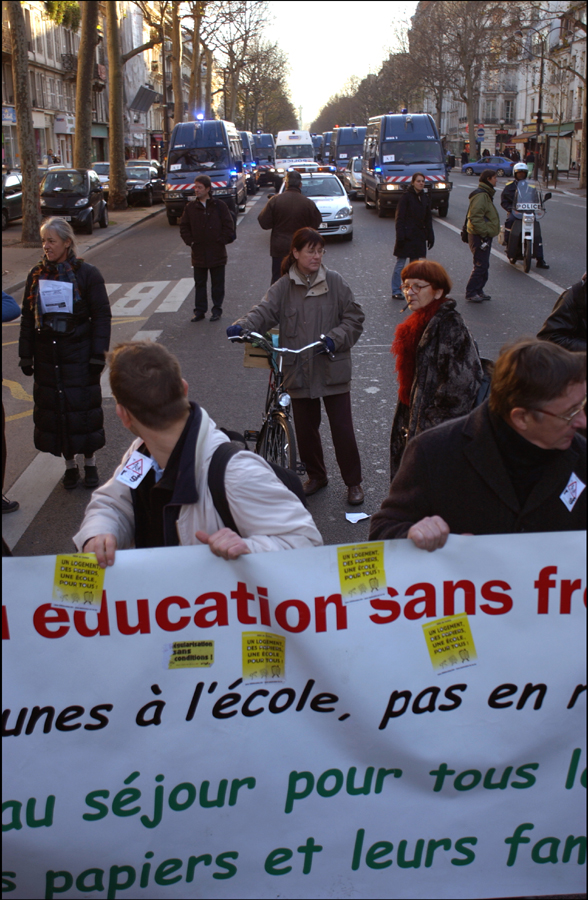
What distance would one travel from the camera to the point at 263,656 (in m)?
2.15

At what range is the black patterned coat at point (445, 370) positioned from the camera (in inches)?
152

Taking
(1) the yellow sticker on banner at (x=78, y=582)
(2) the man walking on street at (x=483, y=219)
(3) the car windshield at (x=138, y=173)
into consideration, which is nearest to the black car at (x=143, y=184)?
(3) the car windshield at (x=138, y=173)

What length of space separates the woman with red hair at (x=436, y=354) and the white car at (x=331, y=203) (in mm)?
15126

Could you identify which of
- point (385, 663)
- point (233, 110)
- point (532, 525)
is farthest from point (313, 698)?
point (233, 110)

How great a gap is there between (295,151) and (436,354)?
131 feet

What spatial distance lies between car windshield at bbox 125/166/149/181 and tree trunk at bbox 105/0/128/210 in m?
2.78

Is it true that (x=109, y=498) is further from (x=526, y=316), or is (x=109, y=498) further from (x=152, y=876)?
(x=526, y=316)

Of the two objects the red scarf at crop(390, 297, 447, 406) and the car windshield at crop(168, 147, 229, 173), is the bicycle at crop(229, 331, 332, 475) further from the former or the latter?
the car windshield at crop(168, 147, 229, 173)

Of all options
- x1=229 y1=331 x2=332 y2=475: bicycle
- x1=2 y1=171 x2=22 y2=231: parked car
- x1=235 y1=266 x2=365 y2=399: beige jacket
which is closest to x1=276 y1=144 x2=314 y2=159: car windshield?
x1=2 y1=171 x2=22 y2=231: parked car

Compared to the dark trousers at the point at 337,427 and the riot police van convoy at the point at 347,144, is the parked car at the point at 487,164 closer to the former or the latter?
the riot police van convoy at the point at 347,144

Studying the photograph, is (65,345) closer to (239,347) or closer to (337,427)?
(337,427)

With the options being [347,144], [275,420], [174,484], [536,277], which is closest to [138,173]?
[347,144]

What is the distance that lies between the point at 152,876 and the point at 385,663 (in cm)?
82

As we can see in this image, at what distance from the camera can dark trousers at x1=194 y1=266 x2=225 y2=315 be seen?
1091 centimetres
